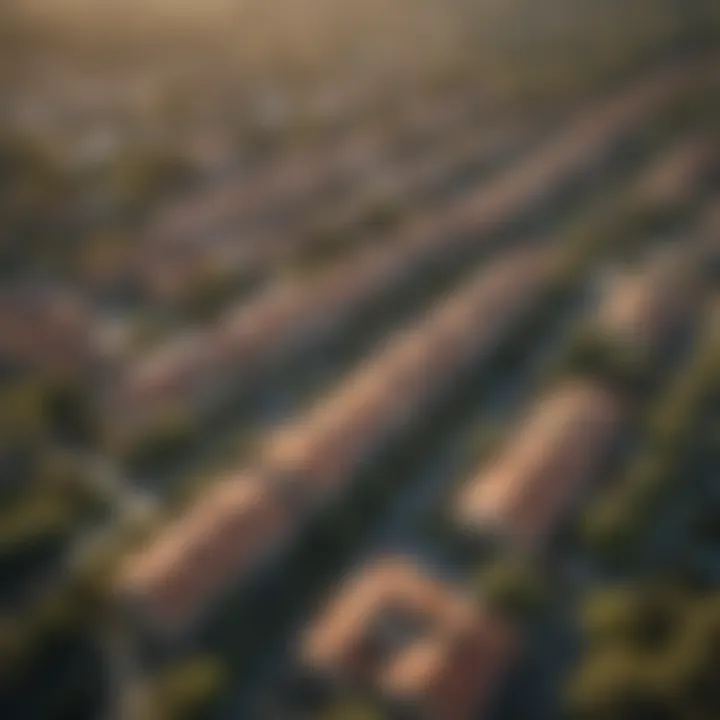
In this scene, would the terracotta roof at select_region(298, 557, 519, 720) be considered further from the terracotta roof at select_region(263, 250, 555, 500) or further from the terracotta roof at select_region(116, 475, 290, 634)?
the terracotta roof at select_region(263, 250, 555, 500)

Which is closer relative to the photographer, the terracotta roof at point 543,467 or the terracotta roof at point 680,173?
the terracotta roof at point 543,467

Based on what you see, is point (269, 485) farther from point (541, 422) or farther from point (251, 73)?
point (251, 73)

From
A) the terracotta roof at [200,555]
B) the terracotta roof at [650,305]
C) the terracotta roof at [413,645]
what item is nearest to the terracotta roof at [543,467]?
A: the terracotta roof at [413,645]

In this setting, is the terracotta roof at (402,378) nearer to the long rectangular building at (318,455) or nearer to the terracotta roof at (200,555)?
the long rectangular building at (318,455)

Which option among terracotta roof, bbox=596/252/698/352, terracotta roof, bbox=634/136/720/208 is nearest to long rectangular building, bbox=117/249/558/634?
terracotta roof, bbox=596/252/698/352

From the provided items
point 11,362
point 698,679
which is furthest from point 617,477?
point 11,362

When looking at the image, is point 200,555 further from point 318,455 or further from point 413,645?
point 413,645
